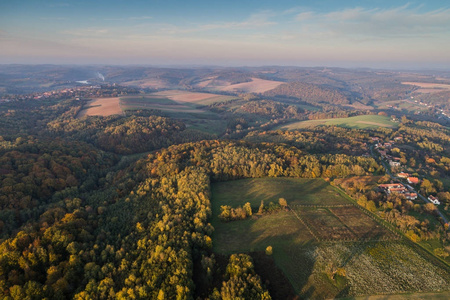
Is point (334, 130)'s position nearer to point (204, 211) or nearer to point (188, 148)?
point (188, 148)

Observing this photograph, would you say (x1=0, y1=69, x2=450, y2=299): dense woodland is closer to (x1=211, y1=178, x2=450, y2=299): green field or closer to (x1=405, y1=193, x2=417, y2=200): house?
(x1=211, y1=178, x2=450, y2=299): green field

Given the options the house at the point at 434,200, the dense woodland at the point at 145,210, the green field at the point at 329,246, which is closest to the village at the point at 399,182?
the house at the point at 434,200

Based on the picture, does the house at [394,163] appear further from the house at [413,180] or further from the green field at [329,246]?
the green field at [329,246]

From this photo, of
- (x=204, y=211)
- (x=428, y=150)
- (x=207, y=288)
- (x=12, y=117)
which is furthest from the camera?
(x=12, y=117)

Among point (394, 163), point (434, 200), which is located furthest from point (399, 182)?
point (394, 163)

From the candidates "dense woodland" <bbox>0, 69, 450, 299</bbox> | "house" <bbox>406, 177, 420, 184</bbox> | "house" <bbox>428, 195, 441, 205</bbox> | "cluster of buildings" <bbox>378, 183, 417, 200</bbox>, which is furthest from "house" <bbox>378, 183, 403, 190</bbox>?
"house" <bbox>428, 195, 441, 205</bbox>

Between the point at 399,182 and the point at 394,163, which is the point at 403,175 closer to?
the point at 399,182

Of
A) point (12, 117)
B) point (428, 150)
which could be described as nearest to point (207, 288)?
point (428, 150)

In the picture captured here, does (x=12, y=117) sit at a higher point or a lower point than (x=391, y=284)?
higher
